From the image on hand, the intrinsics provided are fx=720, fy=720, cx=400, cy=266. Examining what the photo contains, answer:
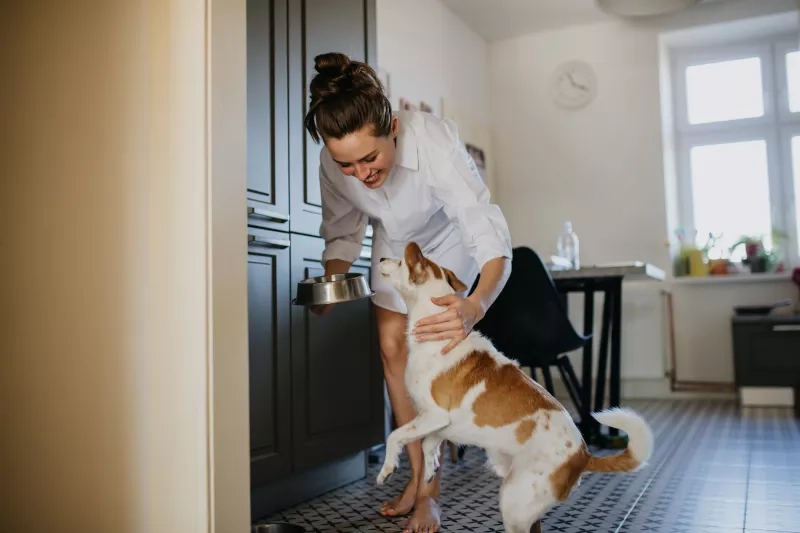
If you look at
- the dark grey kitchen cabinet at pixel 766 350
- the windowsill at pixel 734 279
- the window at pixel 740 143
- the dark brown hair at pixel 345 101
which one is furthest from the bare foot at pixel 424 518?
the window at pixel 740 143

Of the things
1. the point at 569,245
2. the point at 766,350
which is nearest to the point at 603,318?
the point at 569,245

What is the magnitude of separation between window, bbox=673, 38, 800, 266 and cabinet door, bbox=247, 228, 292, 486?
411 cm

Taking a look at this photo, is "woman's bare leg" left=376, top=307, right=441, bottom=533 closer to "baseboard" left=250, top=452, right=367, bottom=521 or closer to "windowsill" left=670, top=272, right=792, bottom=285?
"baseboard" left=250, top=452, right=367, bottom=521

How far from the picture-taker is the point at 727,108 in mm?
5336

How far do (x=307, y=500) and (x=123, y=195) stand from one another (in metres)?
1.25

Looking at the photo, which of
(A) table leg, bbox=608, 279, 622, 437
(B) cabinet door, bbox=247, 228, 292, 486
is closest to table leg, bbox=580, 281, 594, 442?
(A) table leg, bbox=608, 279, 622, 437

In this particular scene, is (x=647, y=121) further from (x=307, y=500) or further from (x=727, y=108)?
(x=307, y=500)

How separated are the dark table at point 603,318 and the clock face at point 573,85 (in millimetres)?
2397

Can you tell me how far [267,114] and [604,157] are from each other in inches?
147

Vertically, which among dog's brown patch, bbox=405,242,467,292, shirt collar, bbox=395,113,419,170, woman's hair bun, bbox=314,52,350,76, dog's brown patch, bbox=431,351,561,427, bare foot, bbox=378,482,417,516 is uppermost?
woman's hair bun, bbox=314,52,350,76

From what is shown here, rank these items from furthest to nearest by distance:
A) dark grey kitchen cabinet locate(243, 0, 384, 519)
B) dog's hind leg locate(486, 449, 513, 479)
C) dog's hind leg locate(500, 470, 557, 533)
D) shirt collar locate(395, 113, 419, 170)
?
dark grey kitchen cabinet locate(243, 0, 384, 519)
shirt collar locate(395, 113, 419, 170)
dog's hind leg locate(486, 449, 513, 479)
dog's hind leg locate(500, 470, 557, 533)

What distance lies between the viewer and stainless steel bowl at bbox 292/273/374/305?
1.60 metres

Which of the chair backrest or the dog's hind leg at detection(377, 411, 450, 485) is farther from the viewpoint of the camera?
the chair backrest

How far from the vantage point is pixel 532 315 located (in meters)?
2.86
